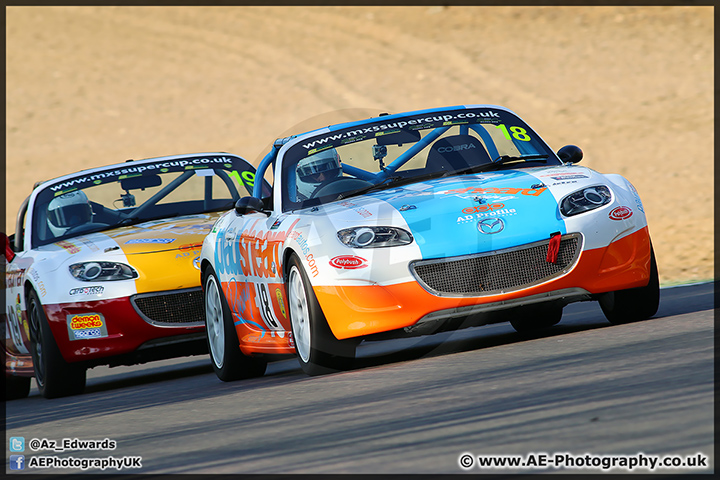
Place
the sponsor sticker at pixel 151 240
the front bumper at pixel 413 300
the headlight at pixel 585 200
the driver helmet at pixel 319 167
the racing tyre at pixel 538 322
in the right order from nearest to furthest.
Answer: the front bumper at pixel 413 300 < the headlight at pixel 585 200 < the driver helmet at pixel 319 167 < the racing tyre at pixel 538 322 < the sponsor sticker at pixel 151 240

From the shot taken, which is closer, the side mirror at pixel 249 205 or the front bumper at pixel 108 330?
the side mirror at pixel 249 205

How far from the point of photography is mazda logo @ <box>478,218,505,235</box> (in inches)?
297

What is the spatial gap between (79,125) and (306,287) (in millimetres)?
35704

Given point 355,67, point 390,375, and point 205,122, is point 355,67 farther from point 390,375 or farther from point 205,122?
point 390,375

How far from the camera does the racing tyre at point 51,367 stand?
9867mm

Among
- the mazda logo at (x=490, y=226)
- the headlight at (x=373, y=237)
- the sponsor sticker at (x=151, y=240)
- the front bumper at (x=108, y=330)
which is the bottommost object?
the front bumper at (x=108, y=330)

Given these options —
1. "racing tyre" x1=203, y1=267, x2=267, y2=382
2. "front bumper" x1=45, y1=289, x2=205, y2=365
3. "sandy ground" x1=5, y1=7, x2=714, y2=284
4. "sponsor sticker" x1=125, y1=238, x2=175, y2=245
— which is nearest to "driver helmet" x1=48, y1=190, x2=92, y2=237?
"sponsor sticker" x1=125, y1=238, x2=175, y2=245

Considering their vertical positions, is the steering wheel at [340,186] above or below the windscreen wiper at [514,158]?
below

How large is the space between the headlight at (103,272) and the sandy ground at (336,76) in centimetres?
1467

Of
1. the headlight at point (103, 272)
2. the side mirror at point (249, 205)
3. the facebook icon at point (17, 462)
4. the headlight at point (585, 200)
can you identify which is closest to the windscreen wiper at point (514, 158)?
the headlight at point (585, 200)

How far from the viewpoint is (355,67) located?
4688 cm

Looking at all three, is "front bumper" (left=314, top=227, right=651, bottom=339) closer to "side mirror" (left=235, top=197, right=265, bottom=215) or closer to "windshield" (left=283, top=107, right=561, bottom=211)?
"windshield" (left=283, top=107, right=561, bottom=211)

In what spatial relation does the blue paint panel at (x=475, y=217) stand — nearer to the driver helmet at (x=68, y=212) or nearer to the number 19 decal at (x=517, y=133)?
the number 19 decal at (x=517, y=133)

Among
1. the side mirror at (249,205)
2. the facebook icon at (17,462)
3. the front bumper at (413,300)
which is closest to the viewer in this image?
the facebook icon at (17,462)
